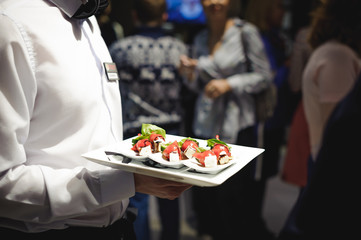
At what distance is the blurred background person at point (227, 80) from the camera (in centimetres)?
220

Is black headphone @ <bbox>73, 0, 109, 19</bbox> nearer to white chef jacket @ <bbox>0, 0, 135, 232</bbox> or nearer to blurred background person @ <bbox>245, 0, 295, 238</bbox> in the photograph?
white chef jacket @ <bbox>0, 0, 135, 232</bbox>

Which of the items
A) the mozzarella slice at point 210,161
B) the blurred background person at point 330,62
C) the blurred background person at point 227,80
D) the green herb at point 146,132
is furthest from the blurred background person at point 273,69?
the mozzarella slice at point 210,161

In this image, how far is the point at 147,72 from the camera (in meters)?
2.17

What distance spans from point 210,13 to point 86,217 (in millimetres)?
1615

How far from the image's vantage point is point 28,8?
0.83m

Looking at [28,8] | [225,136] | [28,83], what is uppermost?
[28,8]

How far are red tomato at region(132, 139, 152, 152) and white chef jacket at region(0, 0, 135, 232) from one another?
65 mm

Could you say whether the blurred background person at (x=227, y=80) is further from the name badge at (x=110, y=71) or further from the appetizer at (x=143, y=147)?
the appetizer at (x=143, y=147)

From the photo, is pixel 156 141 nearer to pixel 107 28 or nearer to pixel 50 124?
pixel 50 124

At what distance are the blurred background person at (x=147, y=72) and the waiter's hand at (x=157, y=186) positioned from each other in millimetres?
1295

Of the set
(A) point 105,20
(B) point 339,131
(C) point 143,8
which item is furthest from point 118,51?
(B) point 339,131

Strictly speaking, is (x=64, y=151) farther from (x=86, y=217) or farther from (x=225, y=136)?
(x=225, y=136)

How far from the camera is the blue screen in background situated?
12.5 feet

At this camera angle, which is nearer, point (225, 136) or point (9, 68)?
point (9, 68)
